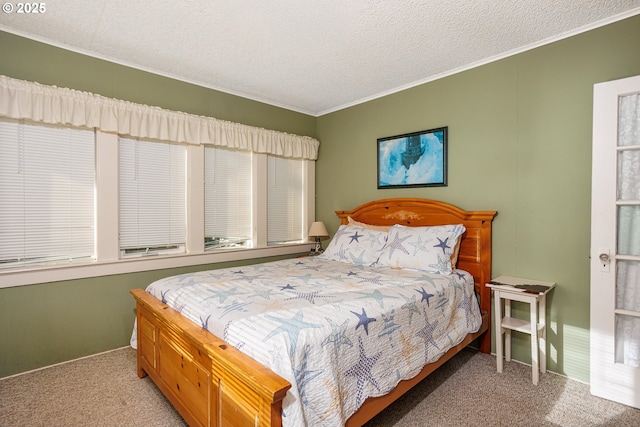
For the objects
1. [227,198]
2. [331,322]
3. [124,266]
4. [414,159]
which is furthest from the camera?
[227,198]

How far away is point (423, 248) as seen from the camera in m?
2.83

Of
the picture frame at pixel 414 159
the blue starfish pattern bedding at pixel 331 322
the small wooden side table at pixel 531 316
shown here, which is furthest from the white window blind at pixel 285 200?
the small wooden side table at pixel 531 316

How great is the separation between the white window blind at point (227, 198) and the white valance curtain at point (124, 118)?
18 cm

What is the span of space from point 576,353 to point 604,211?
3.63 feet

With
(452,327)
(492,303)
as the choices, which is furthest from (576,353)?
(452,327)

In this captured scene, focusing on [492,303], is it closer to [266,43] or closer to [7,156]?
[266,43]

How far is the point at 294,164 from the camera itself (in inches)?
173

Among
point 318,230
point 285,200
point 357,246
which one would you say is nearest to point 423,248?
point 357,246

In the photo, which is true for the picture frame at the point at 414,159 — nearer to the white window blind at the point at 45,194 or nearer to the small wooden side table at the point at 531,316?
the small wooden side table at the point at 531,316

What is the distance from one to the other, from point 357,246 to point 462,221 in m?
1.03

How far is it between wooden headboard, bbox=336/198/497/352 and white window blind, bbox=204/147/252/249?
154cm

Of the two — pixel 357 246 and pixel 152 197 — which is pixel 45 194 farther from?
pixel 357 246

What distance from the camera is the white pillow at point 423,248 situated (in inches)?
107

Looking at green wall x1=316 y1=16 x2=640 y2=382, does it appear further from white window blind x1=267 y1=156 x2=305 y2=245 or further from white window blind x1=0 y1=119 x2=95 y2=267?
white window blind x1=0 y1=119 x2=95 y2=267
